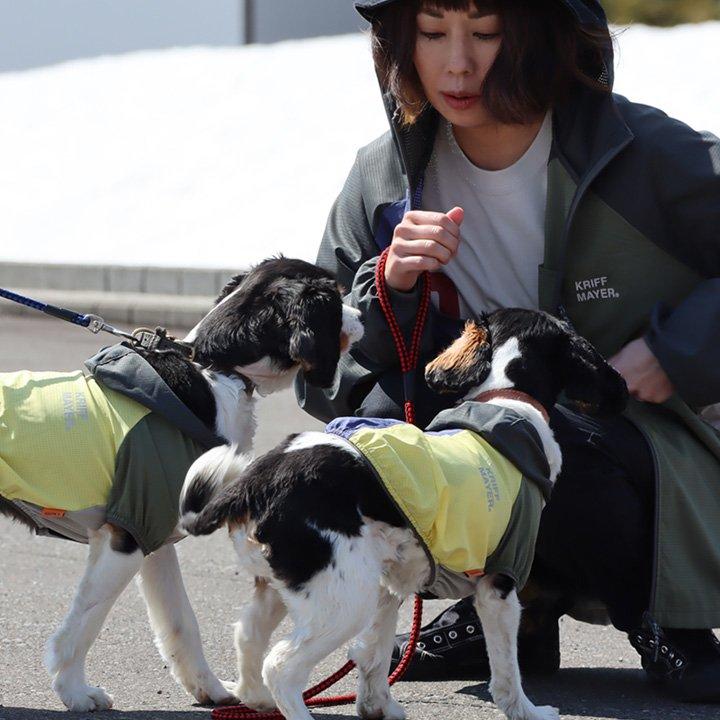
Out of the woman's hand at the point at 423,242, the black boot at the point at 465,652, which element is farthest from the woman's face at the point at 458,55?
the black boot at the point at 465,652

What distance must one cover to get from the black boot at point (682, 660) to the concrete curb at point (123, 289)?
8316mm

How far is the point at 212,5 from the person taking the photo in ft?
62.8

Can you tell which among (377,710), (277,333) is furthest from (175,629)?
(277,333)

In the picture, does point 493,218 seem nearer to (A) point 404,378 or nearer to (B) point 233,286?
(A) point 404,378

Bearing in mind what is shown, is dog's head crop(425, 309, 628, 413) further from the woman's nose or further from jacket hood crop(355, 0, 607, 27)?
jacket hood crop(355, 0, 607, 27)

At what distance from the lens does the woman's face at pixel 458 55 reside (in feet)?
13.0

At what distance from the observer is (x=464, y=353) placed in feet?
11.7

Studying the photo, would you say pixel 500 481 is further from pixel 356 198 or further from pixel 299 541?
pixel 356 198

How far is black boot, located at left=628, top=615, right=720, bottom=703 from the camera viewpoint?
12.3 feet

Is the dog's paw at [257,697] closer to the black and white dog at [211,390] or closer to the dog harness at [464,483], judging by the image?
the black and white dog at [211,390]

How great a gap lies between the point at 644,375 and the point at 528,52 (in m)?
0.95

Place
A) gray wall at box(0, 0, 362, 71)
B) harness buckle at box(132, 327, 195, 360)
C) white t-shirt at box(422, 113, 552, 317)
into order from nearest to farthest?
harness buckle at box(132, 327, 195, 360) → white t-shirt at box(422, 113, 552, 317) → gray wall at box(0, 0, 362, 71)

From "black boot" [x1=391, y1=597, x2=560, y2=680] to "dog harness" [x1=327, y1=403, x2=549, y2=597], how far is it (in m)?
0.54

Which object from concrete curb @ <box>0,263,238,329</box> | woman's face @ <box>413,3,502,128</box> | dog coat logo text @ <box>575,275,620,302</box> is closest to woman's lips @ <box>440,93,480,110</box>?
woman's face @ <box>413,3,502,128</box>
